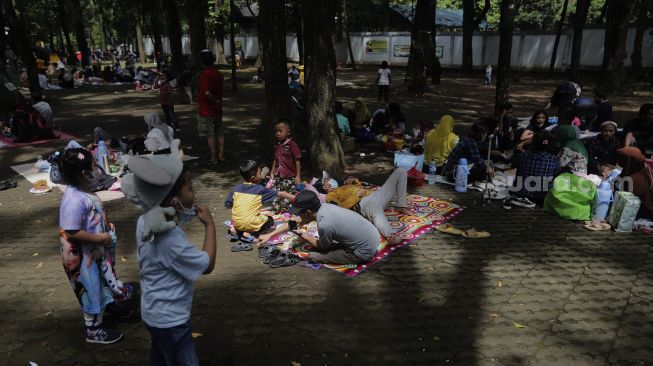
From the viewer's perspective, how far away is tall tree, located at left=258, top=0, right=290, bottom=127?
341 inches

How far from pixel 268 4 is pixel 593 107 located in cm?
796

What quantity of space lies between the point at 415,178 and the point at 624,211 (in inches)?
127

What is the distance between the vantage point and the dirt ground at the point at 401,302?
3.82 metres

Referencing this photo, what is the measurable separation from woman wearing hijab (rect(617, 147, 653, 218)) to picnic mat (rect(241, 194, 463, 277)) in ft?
7.86

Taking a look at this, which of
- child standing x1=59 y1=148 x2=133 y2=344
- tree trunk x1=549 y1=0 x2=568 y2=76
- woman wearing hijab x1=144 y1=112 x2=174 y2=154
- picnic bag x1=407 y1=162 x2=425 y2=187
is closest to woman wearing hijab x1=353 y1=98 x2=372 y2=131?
picnic bag x1=407 y1=162 x2=425 y2=187

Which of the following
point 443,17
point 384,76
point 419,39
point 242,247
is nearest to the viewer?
point 242,247

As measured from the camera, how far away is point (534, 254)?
18.6 ft

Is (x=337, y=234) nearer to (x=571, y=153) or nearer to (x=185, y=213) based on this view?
(x=185, y=213)

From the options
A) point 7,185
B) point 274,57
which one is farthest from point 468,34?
point 7,185

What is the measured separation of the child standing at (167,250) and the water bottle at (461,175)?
6.08 m

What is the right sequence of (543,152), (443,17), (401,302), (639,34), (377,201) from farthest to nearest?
(443,17), (639,34), (543,152), (377,201), (401,302)

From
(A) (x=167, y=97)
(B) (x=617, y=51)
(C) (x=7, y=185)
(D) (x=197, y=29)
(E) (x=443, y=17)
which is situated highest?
(E) (x=443, y=17)

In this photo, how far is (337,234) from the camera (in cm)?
509

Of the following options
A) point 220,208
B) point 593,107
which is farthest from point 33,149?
point 593,107
